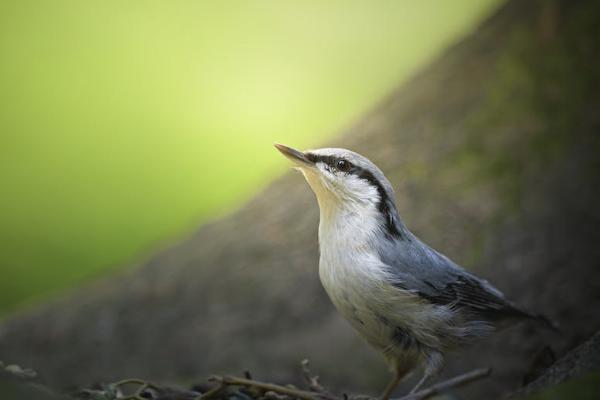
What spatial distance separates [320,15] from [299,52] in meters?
0.30

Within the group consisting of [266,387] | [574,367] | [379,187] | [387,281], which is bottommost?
[574,367]

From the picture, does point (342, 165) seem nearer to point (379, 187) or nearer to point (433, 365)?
point (379, 187)

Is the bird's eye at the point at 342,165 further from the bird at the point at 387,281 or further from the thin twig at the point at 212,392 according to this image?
the thin twig at the point at 212,392

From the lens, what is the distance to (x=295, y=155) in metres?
2.09

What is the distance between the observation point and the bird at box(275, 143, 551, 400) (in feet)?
6.61

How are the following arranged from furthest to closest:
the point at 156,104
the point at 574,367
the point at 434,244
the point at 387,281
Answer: the point at 156,104, the point at 434,244, the point at 387,281, the point at 574,367

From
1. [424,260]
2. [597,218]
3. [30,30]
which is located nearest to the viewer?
[424,260]

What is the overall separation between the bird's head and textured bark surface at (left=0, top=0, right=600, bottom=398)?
877 millimetres

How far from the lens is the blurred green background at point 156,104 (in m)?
4.07

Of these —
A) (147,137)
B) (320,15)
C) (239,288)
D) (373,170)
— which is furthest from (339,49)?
(373,170)

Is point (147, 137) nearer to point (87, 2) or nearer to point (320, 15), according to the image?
point (87, 2)

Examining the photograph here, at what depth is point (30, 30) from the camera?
4086 mm

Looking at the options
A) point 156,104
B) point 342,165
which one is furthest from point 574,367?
point 156,104

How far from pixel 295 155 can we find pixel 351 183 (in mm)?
238
